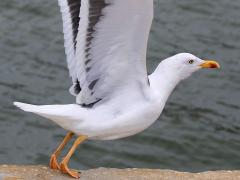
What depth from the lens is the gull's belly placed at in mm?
4977

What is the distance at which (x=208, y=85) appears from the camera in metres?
8.31

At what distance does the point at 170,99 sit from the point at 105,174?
113 inches

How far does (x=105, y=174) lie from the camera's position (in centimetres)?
535

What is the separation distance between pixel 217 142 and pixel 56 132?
1.42m

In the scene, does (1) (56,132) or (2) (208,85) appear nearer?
(1) (56,132)

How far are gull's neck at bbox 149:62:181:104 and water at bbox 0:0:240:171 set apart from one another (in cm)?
215

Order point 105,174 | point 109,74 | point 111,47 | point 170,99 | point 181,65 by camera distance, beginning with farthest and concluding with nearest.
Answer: point 170,99 → point 105,174 → point 181,65 → point 109,74 → point 111,47

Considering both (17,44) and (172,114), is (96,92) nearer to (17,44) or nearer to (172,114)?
(172,114)

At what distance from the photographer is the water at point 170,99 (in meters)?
7.34

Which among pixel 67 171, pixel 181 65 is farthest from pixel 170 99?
pixel 67 171

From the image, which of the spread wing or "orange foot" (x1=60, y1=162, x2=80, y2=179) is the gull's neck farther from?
"orange foot" (x1=60, y1=162, x2=80, y2=179)

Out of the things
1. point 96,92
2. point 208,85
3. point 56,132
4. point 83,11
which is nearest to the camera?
point 83,11

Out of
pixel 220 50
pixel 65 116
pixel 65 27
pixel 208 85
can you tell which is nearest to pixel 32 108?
pixel 65 116

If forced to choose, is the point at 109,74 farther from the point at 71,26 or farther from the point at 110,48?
the point at 71,26
